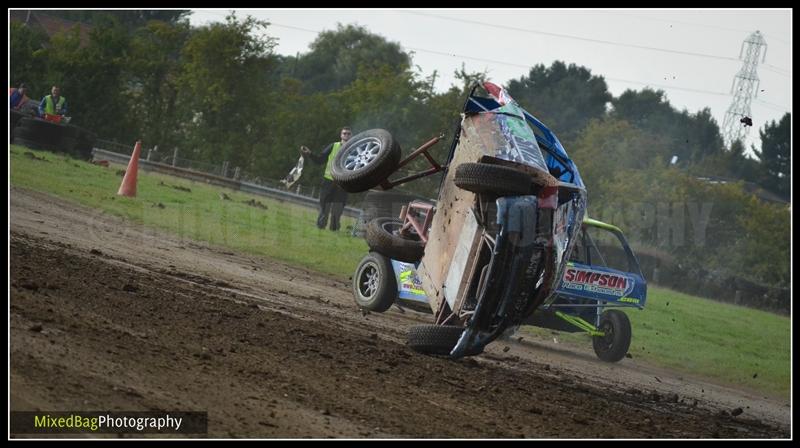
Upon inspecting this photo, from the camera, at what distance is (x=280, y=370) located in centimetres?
736

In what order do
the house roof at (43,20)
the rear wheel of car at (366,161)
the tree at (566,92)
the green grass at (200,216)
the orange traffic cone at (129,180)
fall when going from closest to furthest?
the rear wheel of car at (366,161) < the green grass at (200,216) < the orange traffic cone at (129,180) < the house roof at (43,20) < the tree at (566,92)

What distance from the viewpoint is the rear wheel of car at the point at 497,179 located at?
26.7 ft

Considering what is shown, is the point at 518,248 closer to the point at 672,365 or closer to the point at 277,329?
the point at 277,329

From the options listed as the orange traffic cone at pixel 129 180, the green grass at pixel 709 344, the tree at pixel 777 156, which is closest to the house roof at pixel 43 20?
the tree at pixel 777 156

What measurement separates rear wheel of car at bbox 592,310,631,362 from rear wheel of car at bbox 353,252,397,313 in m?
2.96

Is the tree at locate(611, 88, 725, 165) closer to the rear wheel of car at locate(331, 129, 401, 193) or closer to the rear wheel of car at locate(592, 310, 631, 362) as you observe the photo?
the rear wheel of car at locate(592, 310, 631, 362)

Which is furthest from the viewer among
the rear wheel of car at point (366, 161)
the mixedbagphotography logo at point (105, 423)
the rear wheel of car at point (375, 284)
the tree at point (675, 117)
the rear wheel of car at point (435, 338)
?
the tree at point (675, 117)

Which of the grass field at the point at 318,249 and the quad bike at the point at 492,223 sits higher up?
the quad bike at the point at 492,223

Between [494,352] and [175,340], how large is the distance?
172 inches

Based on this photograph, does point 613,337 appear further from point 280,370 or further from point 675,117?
point 675,117

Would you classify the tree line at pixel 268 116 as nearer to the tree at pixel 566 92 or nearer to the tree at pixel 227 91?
the tree at pixel 227 91

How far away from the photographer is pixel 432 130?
106ft

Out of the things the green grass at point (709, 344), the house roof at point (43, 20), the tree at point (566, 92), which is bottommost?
the green grass at point (709, 344)

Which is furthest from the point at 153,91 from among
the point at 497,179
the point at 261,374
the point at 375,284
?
the point at 261,374
